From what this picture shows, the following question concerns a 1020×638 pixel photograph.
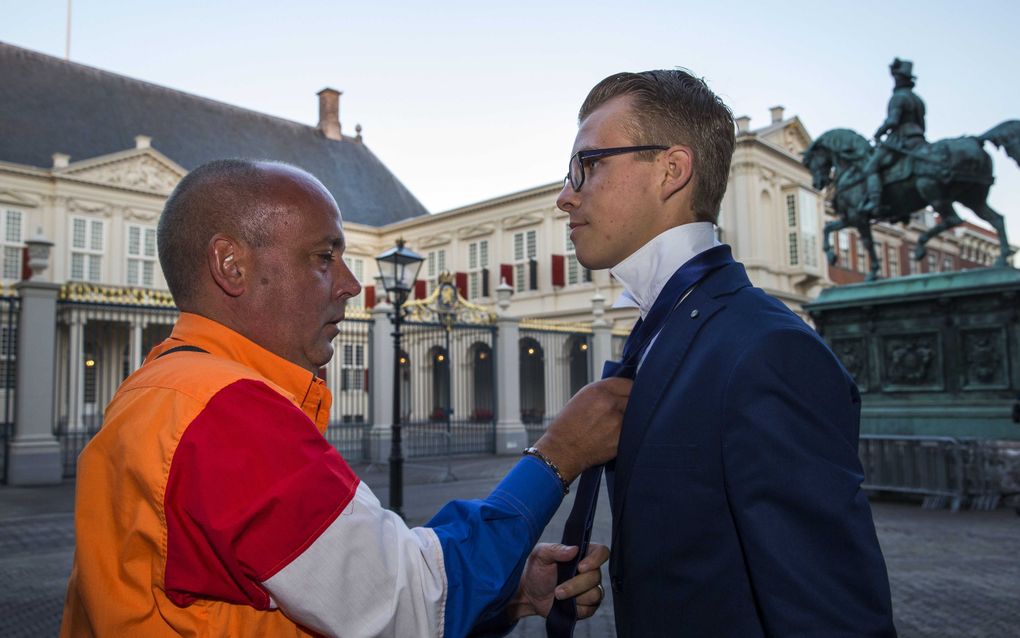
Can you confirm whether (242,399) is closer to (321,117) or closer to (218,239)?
(218,239)

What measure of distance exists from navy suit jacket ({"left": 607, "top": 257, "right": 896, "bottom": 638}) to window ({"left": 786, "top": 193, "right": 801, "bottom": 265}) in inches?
1314

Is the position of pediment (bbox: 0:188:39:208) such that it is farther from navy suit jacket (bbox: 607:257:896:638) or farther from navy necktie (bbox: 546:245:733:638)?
navy suit jacket (bbox: 607:257:896:638)

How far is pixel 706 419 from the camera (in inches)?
54.9

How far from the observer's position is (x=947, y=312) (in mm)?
9688

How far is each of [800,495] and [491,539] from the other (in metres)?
0.61

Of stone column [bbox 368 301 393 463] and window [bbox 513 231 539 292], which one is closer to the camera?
stone column [bbox 368 301 393 463]

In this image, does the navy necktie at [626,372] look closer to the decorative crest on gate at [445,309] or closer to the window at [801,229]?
the decorative crest on gate at [445,309]

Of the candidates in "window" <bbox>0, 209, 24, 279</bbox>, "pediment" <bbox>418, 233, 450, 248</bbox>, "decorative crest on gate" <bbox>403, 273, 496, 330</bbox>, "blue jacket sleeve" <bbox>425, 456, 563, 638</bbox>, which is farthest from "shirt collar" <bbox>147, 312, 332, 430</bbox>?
"pediment" <bbox>418, 233, 450, 248</bbox>

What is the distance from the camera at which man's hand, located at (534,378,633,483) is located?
5.20 feet

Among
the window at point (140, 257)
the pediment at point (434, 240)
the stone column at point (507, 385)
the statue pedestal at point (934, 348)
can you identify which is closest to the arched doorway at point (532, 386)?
the stone column at point (507, 385)

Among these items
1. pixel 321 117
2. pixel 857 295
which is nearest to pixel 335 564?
pixel 857 295

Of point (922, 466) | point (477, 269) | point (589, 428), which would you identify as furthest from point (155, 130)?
point (589, 428)

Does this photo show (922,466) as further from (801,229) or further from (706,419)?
(801,229)

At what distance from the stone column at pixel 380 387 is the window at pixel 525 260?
60.0 ft
